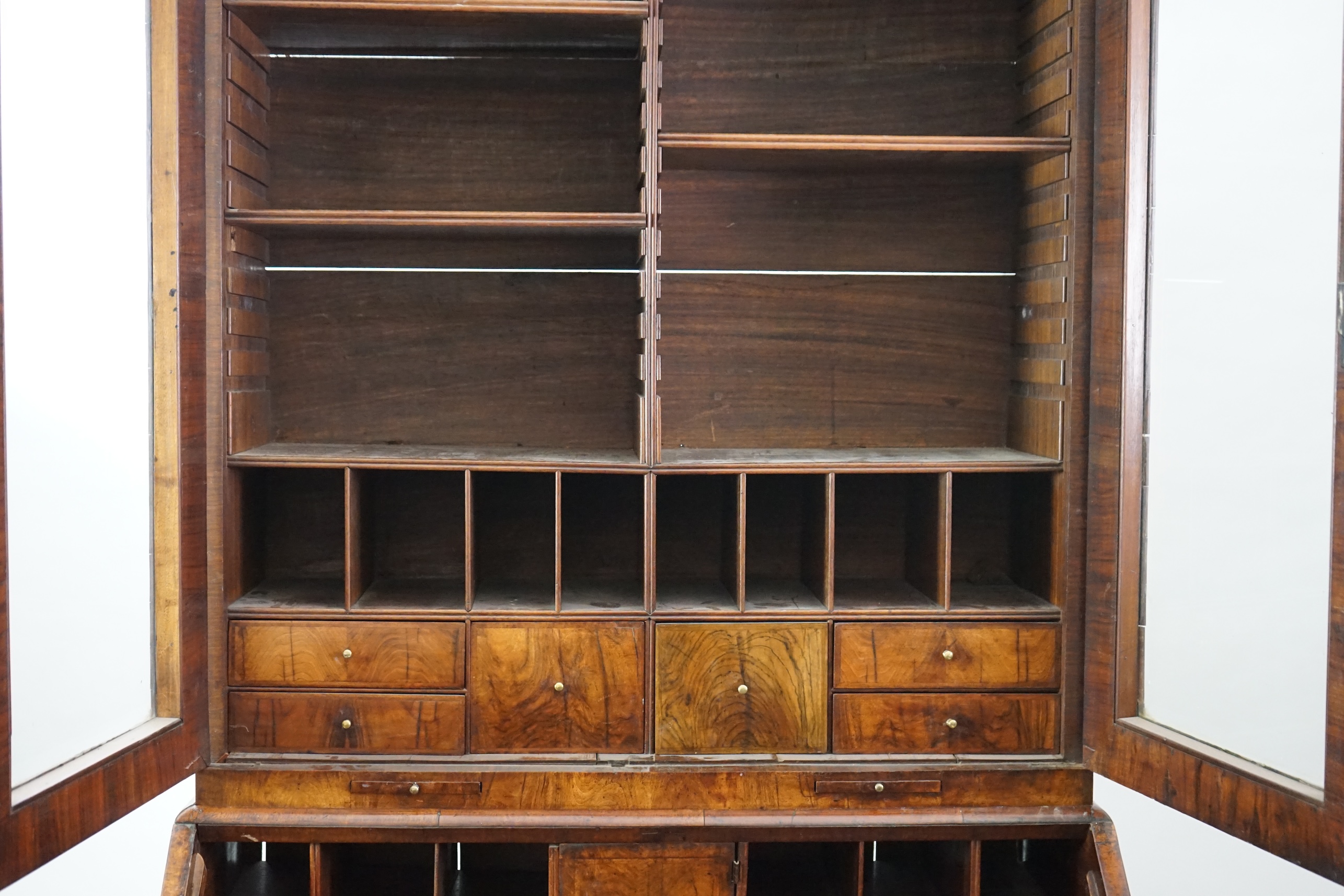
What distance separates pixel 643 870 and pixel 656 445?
0.94 metres

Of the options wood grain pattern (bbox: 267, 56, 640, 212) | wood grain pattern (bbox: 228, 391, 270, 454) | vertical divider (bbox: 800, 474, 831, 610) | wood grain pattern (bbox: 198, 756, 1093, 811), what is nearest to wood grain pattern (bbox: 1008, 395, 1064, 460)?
vertical divider (bbox: 800, 474, 831, 610)

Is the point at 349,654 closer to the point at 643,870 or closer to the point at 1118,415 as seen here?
the point at 643,870

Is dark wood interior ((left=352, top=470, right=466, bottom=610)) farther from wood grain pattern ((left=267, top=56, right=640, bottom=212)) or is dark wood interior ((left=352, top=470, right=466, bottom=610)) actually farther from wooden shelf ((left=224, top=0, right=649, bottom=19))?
wooden shelf ((left=224, top=0, right=649, bottom=19))

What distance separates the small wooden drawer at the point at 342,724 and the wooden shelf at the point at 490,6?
4.85 feet

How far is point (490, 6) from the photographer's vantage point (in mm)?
2275

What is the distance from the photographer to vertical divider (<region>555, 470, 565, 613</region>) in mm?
2295

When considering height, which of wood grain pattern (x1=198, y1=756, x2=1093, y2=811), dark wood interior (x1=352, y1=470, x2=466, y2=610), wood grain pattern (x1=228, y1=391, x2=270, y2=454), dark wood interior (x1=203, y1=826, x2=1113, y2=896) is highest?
wood grain pattern (x1=228, y1=391, x2=270, y2=454)

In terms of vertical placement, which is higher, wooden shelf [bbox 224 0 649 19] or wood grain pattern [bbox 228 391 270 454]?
wooden shelf [bbox 224 0 649 19]

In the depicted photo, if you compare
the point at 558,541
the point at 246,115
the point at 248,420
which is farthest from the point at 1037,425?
the point at 246,115

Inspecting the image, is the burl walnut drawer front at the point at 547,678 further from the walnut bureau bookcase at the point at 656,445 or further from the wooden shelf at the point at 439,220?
the wooden shelf at the point at 439,220

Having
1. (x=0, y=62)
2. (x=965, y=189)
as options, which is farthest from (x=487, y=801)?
(x=965, y=189)

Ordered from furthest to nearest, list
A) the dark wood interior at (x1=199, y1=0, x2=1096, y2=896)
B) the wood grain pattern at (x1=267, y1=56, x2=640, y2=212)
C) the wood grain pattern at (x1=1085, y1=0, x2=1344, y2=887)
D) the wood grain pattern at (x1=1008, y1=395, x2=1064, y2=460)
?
the wood grain pattern at (x1=267, y1=56, x2=640, y2=212) < the dark wood interior at (x1=199, y1=0, x2=1096, y2=896) < the wood grain pattern at (x1=1008, y1=395, x2=1064, y2=460) < the wood grain pattern at (x1=1085, y1=0, x2=1344, y2=887)

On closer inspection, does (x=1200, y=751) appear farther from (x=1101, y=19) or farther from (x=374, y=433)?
(x=374, y=433)

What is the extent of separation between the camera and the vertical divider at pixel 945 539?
7.74 feet
